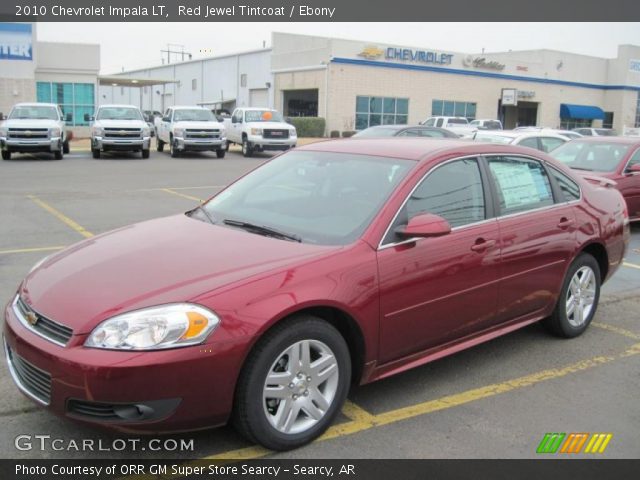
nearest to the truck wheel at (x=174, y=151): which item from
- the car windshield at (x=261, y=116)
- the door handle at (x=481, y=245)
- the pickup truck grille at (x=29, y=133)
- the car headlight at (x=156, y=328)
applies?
the car windshield at (x=261, y=116)

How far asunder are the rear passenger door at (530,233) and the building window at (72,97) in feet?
117

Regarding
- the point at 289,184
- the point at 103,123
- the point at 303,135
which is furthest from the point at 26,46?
the point at 289,184

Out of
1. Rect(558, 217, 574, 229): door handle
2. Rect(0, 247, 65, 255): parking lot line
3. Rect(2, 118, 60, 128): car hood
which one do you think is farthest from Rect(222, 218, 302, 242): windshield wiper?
Rect(2, 118, 60, 128): car hood

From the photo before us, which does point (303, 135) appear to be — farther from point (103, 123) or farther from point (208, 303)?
point (208, 303)

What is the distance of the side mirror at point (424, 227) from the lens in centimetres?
376

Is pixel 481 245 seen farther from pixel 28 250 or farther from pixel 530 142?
pixel 530 142

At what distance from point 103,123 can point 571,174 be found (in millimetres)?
20748

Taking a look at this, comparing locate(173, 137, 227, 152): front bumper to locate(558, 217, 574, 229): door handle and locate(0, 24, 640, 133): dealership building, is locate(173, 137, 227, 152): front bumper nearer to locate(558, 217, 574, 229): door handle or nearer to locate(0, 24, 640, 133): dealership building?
locate(0, 24, 640, 133): dealership building

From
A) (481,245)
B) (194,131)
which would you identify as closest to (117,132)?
(194,131)

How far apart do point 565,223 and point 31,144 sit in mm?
20423

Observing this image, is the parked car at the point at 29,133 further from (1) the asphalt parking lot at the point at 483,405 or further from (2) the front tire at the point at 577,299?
(2) the front tire at the point at 577,299

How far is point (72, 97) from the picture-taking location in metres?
36.9

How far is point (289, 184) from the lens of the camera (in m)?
4.59

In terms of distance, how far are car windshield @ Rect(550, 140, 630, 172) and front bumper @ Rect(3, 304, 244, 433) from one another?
8.84 metres
